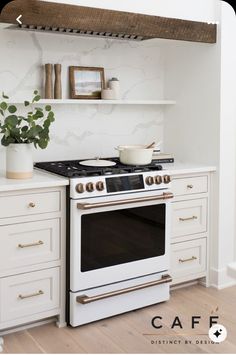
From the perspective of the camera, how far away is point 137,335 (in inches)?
100.0

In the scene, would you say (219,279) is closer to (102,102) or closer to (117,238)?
(117,238)

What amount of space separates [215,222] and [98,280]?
1054 millimetres

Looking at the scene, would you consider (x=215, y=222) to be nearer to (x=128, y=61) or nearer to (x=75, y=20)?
(x=128, y=61)

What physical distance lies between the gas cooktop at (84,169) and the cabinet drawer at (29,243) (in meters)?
0.30

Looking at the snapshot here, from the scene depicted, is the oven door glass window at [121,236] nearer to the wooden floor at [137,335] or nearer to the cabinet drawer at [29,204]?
the cabinet drawer at [29,204]

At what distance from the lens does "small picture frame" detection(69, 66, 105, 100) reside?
10.4 feet

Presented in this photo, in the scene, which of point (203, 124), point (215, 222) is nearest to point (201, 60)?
point (203, 124)

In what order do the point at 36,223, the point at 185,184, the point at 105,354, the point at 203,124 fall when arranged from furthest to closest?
the point at 203,124
the point at 185,184
the point at 36,223
the point at 105,354

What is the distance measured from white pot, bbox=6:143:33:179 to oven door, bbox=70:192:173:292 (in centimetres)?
33

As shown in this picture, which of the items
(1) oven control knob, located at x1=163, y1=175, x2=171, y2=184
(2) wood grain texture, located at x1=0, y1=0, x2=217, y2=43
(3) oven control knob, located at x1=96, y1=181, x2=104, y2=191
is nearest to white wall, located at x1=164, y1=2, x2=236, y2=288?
(2) wood grain texture, located at x1=0, y1=0, x2=217, y2=43

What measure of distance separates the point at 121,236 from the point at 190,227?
2.13 ft

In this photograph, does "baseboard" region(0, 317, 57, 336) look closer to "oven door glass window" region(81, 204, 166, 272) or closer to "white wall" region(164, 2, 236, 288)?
"oven door glass window" region(81, 204, 166, 272)

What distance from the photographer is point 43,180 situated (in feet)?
8.27

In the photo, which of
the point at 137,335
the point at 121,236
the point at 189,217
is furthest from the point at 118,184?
the point at 137,335
